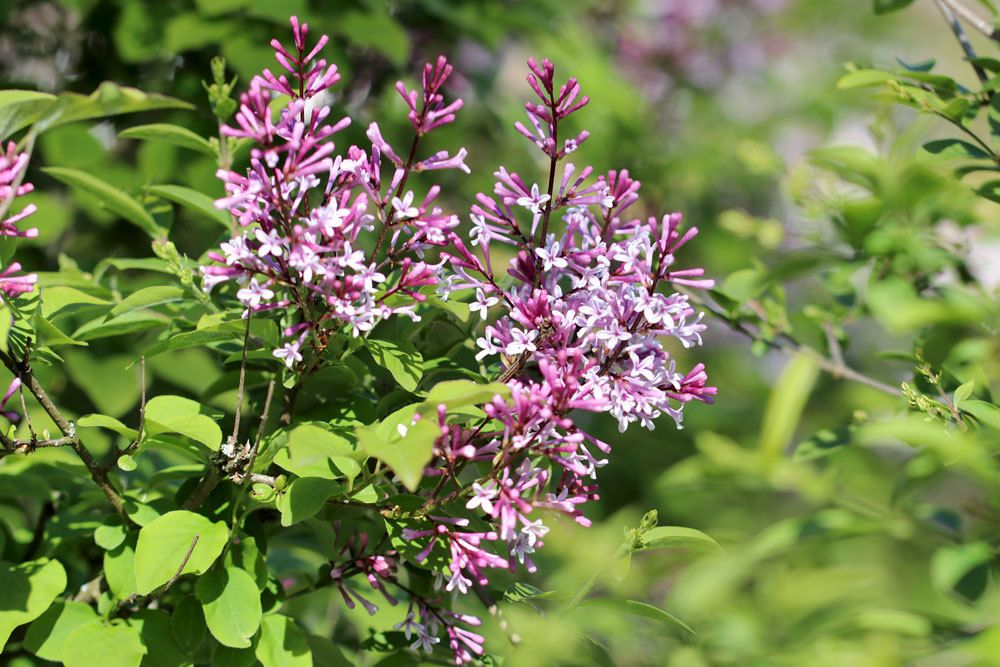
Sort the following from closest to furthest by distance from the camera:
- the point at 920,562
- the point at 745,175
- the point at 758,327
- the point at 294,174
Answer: the point at 294,174
the point at 758,327
the point at 920,562
the point at 745,175

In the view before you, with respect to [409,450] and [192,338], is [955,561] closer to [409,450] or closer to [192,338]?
[409,450]

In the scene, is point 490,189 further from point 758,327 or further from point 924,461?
point 924,461

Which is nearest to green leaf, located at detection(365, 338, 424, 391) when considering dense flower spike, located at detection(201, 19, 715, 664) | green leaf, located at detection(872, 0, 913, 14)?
dense flower spike, located at detection(201, 19, 715, 664)

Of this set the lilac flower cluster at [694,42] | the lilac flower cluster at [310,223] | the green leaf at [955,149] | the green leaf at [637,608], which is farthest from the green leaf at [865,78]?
the lilac flower cluster at [694,42]

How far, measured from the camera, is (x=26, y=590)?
2.65ft

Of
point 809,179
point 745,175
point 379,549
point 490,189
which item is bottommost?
point 745,175

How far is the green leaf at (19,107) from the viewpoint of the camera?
691 millimetres

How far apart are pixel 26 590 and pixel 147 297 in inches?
10.9

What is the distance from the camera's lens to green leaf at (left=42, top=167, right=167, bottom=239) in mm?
911

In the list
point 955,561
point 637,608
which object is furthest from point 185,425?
point 955,561

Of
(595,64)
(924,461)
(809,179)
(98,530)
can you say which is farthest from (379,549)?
(595,64)

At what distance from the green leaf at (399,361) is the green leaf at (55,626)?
352 millimetres

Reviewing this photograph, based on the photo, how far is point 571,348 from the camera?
744mm

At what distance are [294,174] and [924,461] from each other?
1.80 ft
